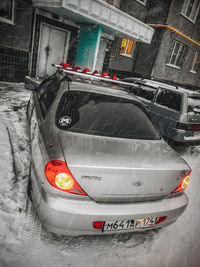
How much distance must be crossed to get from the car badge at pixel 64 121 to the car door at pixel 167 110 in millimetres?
3051

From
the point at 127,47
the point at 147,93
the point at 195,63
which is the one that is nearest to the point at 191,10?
the point at 195,63

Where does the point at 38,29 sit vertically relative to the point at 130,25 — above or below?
below

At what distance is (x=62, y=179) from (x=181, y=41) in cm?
1567

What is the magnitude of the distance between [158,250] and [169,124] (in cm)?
295

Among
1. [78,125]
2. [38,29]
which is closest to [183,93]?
[78,125]

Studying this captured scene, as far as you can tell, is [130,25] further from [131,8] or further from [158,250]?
[158,250]

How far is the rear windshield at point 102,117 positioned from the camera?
2.07 meters

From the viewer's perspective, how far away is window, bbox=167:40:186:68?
547 inches

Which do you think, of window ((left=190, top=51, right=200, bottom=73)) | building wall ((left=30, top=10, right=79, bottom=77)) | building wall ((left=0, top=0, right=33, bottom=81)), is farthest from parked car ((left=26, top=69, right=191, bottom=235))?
window ((left=190, top=51, right=200, bottom=73))

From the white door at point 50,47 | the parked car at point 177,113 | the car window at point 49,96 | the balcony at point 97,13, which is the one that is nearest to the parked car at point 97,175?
the car window at point 49,96

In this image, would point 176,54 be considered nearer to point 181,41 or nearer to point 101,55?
point 181,41

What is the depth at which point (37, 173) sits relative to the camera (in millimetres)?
1868

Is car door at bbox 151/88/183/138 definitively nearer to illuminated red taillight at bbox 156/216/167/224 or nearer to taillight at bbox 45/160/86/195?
illuminated red taillight at bbox 156/216/167/224

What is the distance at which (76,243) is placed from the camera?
2.02m
